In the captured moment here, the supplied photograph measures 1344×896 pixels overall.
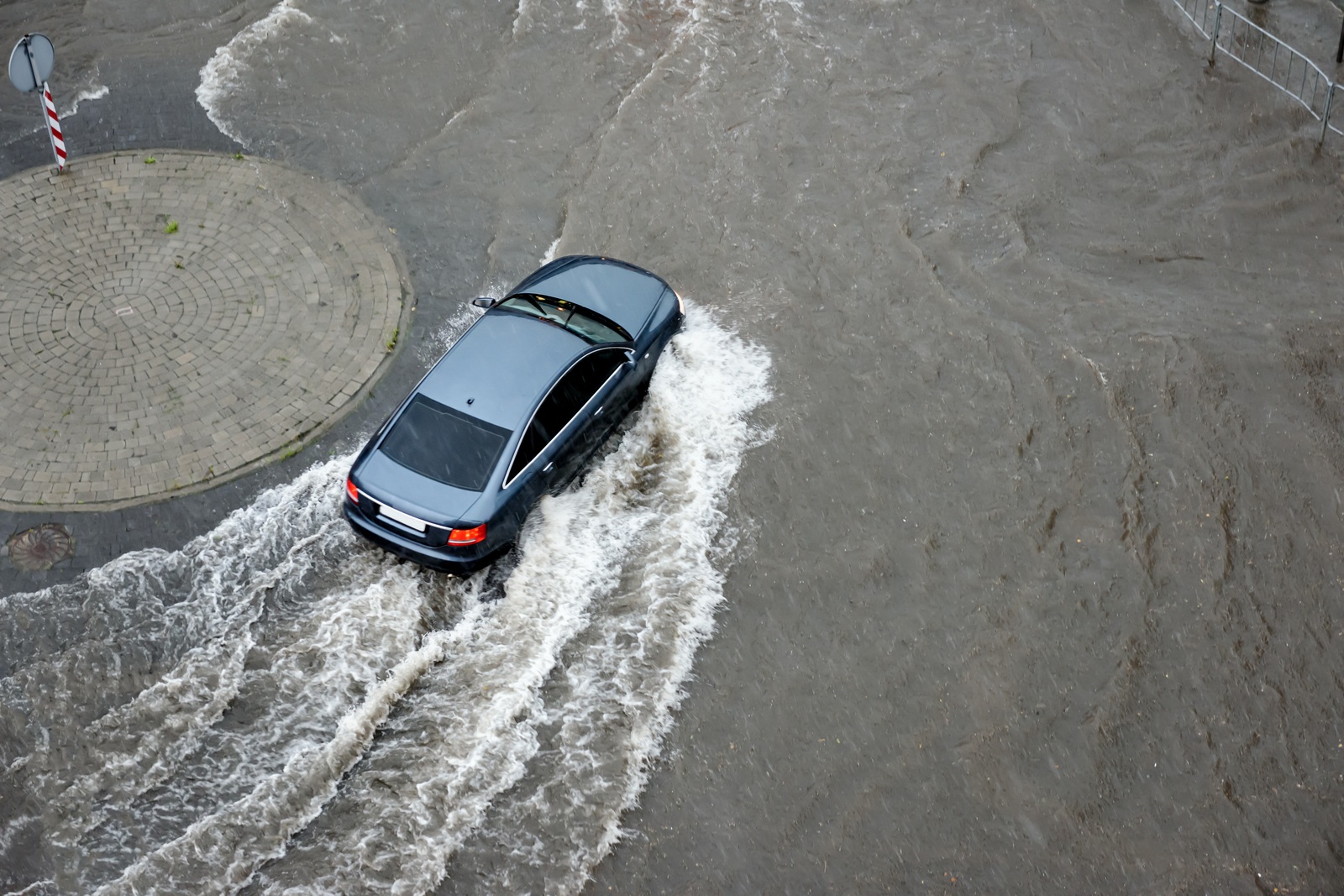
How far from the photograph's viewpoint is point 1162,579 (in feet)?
34.9

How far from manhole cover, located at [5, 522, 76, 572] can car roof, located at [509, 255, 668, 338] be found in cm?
497

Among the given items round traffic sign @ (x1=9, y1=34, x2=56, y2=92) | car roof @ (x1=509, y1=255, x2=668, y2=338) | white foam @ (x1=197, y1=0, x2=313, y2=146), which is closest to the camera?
car roof @ (x1=509, y1=255, x2=668, y2=338)

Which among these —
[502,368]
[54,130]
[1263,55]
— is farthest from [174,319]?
[1263,55]

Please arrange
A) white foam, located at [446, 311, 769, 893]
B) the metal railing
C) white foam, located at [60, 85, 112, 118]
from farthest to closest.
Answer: the metal railing
white foam, located at [60, 85, 112, 118]
white foam, located at [446, 311, 769, 893]

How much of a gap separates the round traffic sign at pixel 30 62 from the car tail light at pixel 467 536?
7.99 meters

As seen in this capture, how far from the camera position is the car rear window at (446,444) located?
1022 centimetres

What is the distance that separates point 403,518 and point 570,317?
2.88 meters

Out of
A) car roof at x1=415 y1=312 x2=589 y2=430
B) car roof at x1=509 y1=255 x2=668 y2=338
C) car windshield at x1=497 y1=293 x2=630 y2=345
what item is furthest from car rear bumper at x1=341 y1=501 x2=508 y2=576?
car roof at x1=509 y1=255 x2=668 y2=338

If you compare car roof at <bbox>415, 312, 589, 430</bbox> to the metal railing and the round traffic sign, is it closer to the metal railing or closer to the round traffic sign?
the round traffic sign

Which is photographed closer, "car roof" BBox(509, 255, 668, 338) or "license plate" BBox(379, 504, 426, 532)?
"license plate" BBox(379, 504, 426, 532)

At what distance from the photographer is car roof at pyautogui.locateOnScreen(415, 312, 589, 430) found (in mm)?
10555

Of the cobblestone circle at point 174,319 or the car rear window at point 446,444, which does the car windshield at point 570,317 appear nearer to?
the car rear window at point 446,444

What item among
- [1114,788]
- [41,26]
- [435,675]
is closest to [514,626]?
[435,675]

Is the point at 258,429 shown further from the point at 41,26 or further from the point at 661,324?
the point at 41,26
